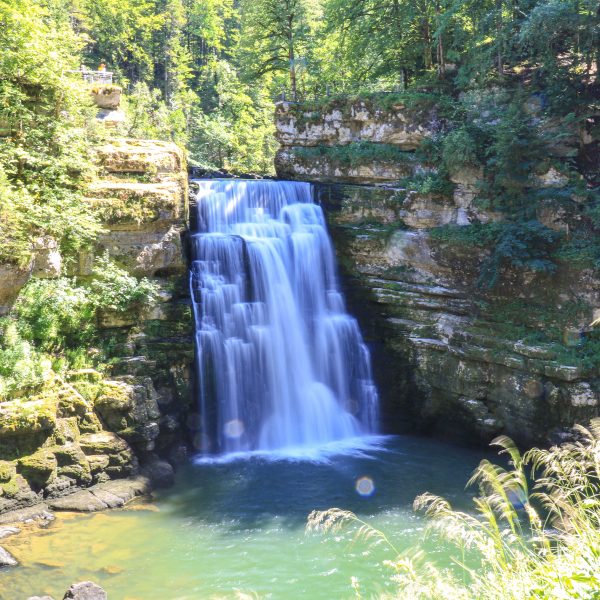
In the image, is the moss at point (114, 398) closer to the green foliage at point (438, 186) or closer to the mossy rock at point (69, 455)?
the mossy rock at point (69, 455)

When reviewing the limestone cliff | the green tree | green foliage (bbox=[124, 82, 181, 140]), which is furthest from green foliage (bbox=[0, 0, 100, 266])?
green foliage (bbox=[124, 82, 181, 140])

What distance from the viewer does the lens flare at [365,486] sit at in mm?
10609

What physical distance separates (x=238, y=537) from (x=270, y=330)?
594cm

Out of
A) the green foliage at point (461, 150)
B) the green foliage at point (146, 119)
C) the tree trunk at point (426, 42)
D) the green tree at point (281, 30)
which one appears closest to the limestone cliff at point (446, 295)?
the green foliage at point (461, 150)

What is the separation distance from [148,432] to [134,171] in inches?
231

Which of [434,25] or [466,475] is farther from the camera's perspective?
[434,25]

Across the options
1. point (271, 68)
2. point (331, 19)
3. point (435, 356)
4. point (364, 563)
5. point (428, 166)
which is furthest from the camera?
point (271, 68)

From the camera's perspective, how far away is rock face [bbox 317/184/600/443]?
41.3 feet

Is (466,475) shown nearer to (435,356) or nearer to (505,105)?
(435,356)

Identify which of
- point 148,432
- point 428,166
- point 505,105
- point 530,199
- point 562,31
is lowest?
point 148,432

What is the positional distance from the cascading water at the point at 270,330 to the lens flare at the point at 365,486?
2478mm

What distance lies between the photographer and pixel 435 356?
1423cm

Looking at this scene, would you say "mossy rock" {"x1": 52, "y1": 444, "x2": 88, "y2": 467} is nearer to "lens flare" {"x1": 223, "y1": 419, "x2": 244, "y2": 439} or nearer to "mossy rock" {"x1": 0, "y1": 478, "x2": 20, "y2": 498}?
"mossy rock" {"x1": 0, "y1": 478, "x2": 20, "y2": 498}

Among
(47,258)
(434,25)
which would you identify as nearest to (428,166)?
(434,25)
